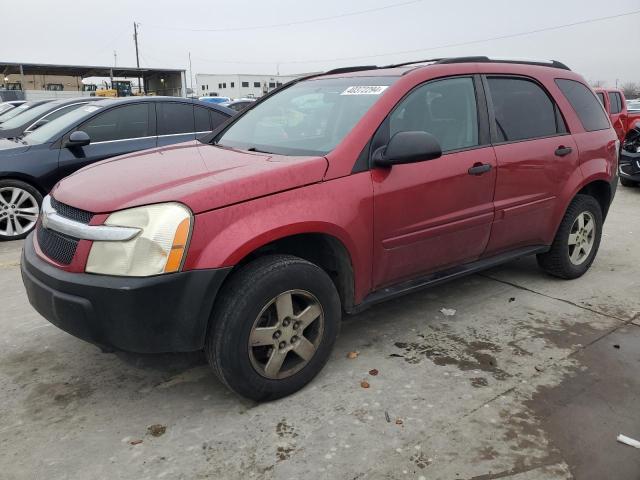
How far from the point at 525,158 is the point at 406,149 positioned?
4.31ft

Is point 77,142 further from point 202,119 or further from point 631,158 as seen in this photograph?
point 631,158

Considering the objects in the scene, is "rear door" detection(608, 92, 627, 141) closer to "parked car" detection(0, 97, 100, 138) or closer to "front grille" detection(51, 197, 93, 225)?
"parked car" detection(0, 97, 100, 138)

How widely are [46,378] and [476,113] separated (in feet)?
10.3

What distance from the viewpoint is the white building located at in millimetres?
80188

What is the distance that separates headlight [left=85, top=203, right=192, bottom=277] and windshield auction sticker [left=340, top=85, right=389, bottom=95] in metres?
1.43

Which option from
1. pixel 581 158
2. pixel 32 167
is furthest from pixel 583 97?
pixel 32 167

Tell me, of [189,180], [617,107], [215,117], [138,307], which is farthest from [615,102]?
[138,307]

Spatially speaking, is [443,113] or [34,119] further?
[34,119]

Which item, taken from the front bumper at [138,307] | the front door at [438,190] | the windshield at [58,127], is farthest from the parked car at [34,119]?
Answer: the front door at [438,190]

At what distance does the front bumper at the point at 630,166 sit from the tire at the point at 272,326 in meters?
8.27

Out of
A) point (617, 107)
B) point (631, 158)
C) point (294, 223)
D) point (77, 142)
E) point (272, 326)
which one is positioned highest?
point (617, 107)

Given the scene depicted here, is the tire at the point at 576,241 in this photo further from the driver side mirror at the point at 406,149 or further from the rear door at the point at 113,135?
the rear door at the point at 113,135

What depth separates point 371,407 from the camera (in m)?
2.68

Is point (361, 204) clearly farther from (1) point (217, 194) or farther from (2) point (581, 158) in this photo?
(2) point (581, 158)
